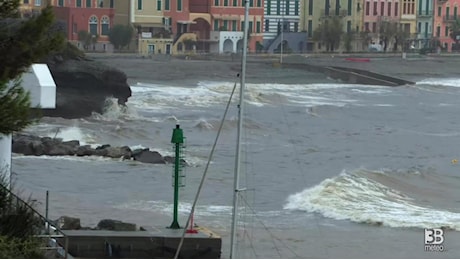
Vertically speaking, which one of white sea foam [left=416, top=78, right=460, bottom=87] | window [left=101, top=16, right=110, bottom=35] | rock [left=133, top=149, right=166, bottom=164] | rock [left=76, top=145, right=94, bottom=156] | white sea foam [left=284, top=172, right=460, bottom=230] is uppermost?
window [left=101, top=16, right=110, bottom=35]

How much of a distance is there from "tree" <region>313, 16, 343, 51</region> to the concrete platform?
47.6 metres

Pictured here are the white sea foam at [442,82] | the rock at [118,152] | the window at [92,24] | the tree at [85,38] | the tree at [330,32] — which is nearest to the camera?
the rock at [118,152]

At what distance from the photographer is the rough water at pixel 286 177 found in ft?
42.9

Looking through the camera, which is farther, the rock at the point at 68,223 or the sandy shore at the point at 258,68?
the sandy shore at the point at 258,68

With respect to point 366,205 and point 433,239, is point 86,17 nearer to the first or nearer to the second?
point 366,205

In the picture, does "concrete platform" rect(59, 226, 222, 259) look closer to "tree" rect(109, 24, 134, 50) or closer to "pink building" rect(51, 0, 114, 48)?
"pink building" rect(51, 0, 114, 48)

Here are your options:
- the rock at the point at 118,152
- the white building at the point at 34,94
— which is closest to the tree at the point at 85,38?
the rock at the point at 118,152

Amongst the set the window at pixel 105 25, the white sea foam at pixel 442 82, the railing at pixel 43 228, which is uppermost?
the railing at pixel 43 228

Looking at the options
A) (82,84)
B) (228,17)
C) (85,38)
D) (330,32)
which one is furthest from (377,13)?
(82,84)

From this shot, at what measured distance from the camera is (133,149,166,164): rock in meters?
19.2

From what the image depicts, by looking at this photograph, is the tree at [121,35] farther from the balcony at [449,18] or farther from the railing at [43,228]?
the railing at [43,228]

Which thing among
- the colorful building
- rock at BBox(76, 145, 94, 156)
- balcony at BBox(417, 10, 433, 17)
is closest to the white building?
rock at BBox(76, 145, 94, 156)

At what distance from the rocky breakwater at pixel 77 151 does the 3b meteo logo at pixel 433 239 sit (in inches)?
251

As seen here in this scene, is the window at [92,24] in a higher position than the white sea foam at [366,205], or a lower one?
higher
